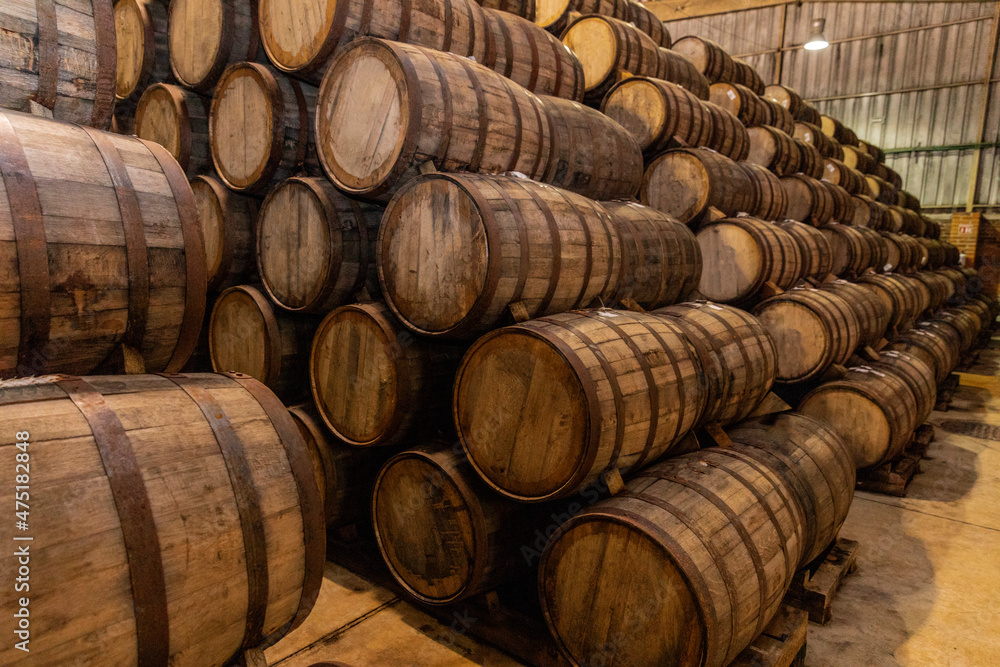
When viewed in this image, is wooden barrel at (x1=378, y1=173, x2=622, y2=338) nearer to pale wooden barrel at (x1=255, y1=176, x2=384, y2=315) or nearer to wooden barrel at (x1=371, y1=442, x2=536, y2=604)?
pale wooden barrel at (x1=255, y1=176, x2=384, y2=315)

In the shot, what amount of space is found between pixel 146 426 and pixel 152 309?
0.48 metres

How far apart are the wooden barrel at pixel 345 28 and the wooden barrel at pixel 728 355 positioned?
2244 mm

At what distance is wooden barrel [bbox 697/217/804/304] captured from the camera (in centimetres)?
555

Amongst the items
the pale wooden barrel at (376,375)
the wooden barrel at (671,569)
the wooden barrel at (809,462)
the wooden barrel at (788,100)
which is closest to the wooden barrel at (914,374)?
the wooden barrel at (809,462)

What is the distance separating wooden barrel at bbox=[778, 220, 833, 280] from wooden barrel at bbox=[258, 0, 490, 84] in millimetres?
4045

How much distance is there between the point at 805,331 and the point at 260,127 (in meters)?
4.75

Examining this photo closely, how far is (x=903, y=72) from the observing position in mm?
17688

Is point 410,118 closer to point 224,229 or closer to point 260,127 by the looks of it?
point 260,127

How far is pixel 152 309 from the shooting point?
1943mm

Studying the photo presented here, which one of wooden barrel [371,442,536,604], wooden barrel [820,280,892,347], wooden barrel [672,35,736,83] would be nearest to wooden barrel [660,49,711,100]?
wooden barrel [672,35,736,83]

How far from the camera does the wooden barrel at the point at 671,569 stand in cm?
253

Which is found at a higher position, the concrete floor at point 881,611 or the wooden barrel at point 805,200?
the wooden barrel at point 805,200

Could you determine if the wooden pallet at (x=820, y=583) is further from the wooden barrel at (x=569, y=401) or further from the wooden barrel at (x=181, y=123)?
the wooden barrel at (x=181, y=123)

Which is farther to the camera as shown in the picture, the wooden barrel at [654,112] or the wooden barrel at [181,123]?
the wooden barrel at [654,112]
